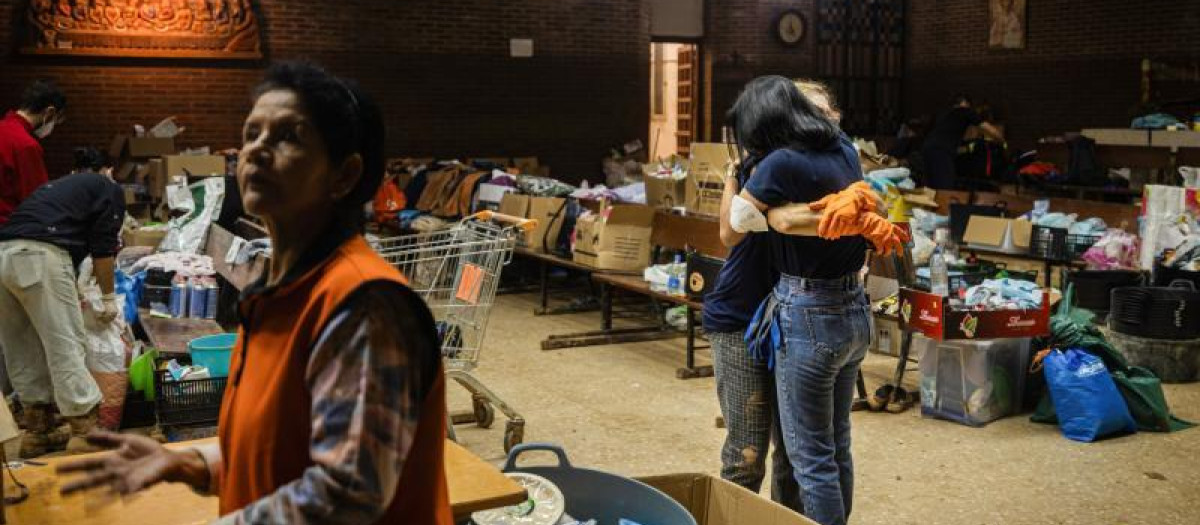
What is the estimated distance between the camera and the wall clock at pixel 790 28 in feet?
58.2

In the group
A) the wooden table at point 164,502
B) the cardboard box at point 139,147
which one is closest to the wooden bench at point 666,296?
the wooden table at point 164,502

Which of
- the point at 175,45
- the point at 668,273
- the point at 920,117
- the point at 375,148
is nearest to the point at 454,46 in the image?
the point at 175,45

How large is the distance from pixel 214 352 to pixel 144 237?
13.0 feet

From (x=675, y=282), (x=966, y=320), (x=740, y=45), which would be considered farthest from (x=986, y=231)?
(x=740, y=45)

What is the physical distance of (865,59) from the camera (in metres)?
18.8

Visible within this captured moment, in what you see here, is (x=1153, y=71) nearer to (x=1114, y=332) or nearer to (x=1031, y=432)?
(x=1114, y=332)

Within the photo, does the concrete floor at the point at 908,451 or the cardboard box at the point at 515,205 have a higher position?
the cardboard box at the point at 515,205

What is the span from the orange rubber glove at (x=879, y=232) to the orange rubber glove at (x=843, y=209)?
0.06ft

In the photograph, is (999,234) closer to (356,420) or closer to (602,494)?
(602,494)

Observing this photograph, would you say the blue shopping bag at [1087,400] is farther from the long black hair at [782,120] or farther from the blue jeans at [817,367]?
the long black hair at [782,120]

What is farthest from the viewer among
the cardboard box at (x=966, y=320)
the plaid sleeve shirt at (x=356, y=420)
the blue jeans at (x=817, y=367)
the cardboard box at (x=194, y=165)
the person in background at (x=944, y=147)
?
the person in background at (x=944, y=147)

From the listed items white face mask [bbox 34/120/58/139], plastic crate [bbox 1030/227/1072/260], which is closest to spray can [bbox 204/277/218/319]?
white face mask [bbox 34/120/58/139]

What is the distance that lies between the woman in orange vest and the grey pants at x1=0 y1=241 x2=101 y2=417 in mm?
4522

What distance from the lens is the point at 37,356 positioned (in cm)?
605
